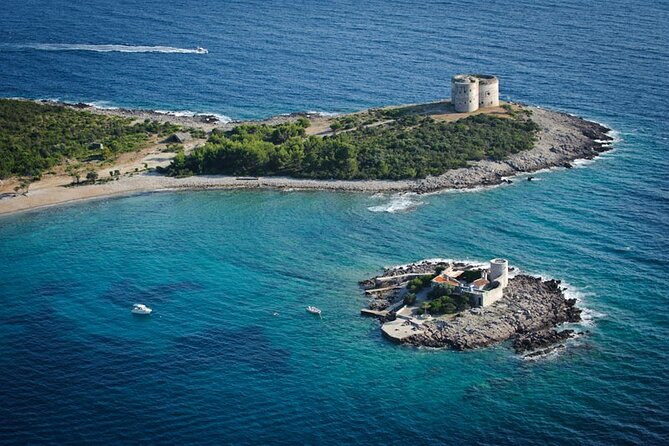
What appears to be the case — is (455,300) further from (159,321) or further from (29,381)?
(29,381)

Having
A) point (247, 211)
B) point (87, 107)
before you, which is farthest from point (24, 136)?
point (247, 211)

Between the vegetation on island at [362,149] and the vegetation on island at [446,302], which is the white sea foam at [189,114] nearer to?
the vegetation on island at [362,149]

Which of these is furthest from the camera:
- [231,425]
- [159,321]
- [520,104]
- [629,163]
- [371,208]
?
[520,104]

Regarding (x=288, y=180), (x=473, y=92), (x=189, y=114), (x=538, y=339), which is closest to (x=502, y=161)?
(x=473, y=92)

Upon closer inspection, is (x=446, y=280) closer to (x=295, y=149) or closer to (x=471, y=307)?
(x=471, y=307)

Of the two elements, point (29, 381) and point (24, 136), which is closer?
point (29, 381)

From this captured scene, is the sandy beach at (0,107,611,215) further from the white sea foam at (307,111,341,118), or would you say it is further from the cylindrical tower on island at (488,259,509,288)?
the cylindrical tower on island at (488,259,509,288)

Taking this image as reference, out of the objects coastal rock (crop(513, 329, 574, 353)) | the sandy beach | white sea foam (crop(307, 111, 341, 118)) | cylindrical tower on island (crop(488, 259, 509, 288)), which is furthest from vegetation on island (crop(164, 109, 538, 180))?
coastal rock (crop(513, 329, 574, 353))
